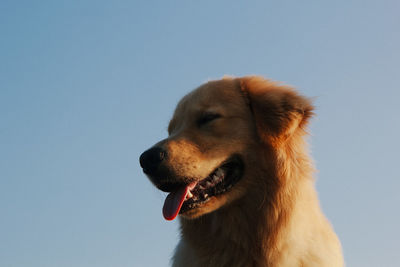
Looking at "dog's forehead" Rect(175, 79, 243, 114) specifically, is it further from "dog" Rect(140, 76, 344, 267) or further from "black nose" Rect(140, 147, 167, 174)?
"black nose" Rect(140, 147, 167, 174)

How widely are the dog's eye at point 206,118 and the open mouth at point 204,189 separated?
0.46 m

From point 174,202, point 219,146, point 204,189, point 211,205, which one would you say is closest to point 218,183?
point 204,189

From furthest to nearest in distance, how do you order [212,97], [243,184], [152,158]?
[212,97], [243,184], [152,158]

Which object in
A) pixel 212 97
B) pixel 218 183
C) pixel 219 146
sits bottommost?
pixel 218 183

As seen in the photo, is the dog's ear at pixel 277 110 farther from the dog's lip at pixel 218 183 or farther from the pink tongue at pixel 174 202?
the pink tongue at pixel 174 202

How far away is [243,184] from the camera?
4.92m

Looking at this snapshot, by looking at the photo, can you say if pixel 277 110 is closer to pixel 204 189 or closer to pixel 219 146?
pixel 219 146

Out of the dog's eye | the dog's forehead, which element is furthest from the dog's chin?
the dog's forehead

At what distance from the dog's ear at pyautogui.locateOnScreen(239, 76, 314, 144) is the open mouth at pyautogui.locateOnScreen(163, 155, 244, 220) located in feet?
1.47

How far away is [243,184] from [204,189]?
0.40m

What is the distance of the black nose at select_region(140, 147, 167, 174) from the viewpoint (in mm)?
4785

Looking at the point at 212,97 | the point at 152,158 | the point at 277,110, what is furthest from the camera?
the point at 212,97

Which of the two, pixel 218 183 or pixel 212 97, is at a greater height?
pixel 212 97

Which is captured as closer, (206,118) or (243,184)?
(243,184)
